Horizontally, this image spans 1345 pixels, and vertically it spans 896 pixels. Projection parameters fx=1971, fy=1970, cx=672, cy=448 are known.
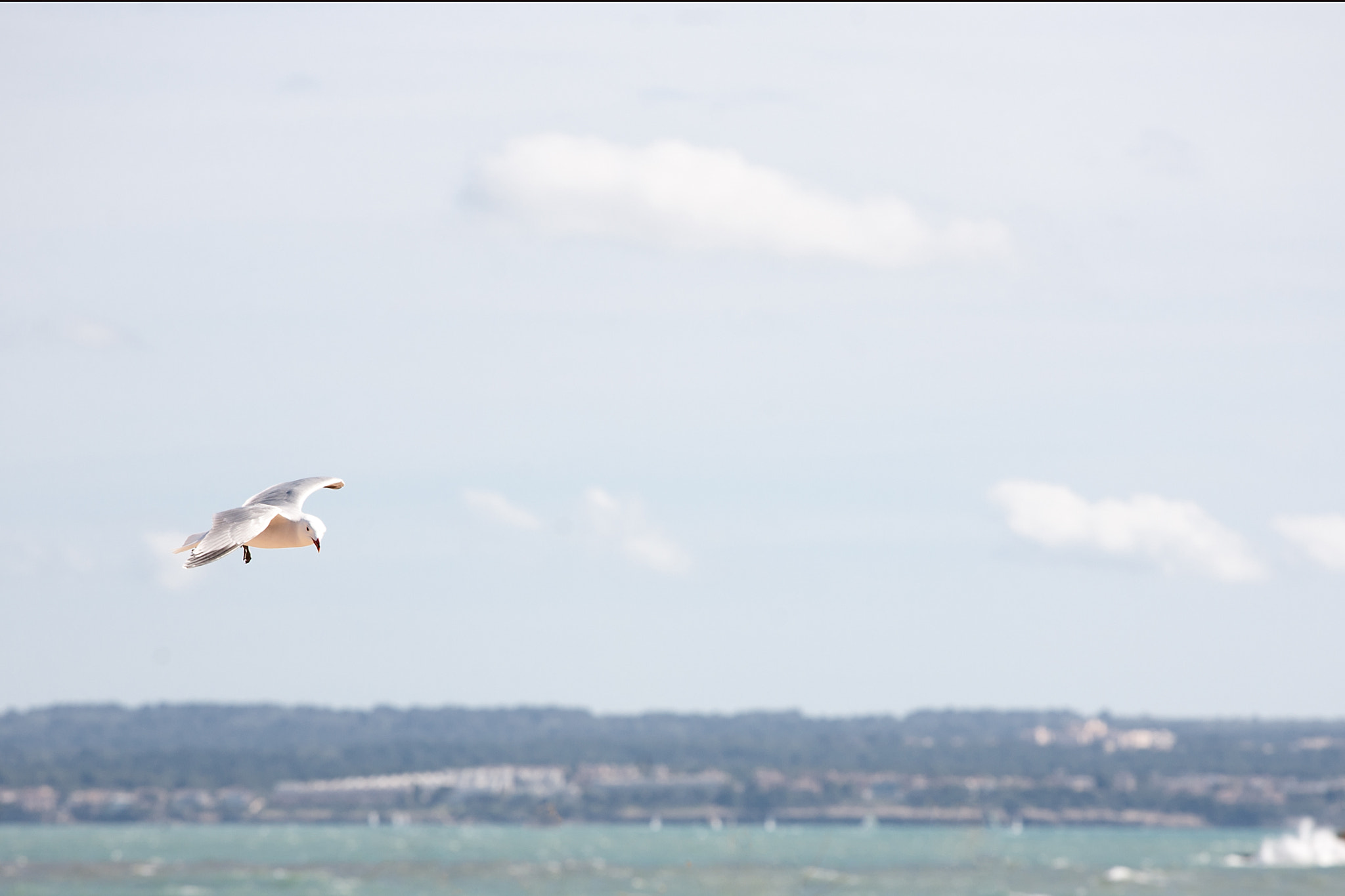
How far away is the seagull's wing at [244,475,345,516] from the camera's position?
1311 centimetres

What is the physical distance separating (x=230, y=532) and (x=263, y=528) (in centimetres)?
20

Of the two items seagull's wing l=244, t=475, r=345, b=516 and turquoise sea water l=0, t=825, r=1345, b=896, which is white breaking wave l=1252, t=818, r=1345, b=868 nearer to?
turquoise sea water l=0, t=825, r=1345, b=896

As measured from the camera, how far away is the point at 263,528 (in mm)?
11938

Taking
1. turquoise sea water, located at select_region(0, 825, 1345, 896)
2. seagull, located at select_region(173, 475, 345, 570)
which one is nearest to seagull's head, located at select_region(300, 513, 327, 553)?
seagull, located at select_region(173, 475, 345, 570)

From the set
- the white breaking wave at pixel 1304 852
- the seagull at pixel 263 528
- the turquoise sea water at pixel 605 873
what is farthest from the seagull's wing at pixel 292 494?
the white breaking wave at pixel 1304 852

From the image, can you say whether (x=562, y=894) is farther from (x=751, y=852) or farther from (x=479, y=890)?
(x=479, y=890)

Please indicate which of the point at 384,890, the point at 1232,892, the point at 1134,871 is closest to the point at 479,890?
the point at 384,890

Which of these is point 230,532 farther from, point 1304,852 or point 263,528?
point 1304,852

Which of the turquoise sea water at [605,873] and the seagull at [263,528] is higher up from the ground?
the seagull at [263,528]

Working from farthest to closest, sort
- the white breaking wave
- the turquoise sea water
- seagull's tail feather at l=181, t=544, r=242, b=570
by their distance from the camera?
the white breaking wave < the turquoise sea water < seagull's tail feather at l=181, t=544, r=242, b=570

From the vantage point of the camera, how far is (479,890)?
11012cm

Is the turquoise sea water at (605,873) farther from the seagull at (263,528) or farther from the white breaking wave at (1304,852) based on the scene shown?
the seagull at (263,528)

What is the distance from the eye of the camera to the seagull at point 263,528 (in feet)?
38.3

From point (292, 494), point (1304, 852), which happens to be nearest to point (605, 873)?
point (1304, 852)
